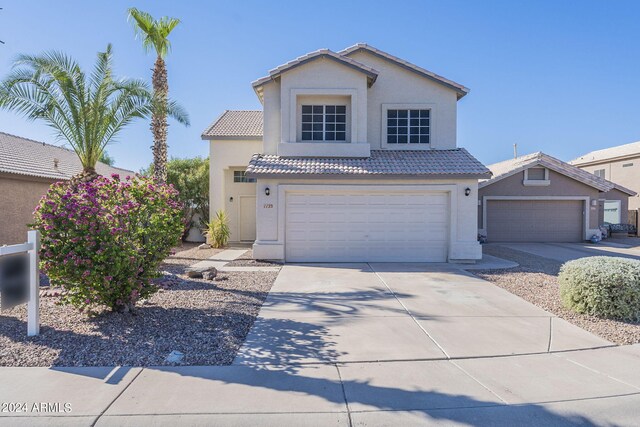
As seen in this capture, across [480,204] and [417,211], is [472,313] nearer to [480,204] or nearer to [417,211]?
[417,211]

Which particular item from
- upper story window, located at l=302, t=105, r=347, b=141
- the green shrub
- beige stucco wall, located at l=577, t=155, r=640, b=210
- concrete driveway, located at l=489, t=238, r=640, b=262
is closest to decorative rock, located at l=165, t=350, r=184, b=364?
the green shrub

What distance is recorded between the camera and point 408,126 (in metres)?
13.8

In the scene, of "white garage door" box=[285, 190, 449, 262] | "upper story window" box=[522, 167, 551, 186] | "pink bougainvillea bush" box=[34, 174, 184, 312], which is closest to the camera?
"pink bougainvillea bush" box=[34, 174, 184, 312]

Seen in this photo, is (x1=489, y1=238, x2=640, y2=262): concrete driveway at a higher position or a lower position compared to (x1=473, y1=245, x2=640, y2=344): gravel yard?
higher

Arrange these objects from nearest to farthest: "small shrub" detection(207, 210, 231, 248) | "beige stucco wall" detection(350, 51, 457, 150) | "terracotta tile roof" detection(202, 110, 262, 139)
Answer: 1. "beige stucco wall" detection(350, 51, 457, 150)
2. "small shrub" detection(207, 210, 231, 248)
3. "terracotta tile roof" detection(202, 110, 262, 139)

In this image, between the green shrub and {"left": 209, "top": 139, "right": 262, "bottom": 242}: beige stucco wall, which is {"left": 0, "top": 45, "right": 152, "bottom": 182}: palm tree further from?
the green shrub

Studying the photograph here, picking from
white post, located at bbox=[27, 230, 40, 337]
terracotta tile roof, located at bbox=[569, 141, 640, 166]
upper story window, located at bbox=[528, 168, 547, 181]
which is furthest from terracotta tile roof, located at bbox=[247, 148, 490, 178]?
terracotta tile roof, located at bbox=[569, 141, 640, 166]

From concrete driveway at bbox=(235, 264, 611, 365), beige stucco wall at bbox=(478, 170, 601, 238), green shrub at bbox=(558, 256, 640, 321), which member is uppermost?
beige stucco wall at bbox=(478, 170, 601, 238)

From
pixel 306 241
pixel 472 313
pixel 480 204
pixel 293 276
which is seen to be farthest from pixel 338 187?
pixel 480 204

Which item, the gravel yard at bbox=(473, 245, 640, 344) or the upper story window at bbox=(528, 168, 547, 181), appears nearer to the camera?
the gravel yard at bbox=(473, 245, 640, 344)

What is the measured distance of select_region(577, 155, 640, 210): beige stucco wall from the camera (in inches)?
996

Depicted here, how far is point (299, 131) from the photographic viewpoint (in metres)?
13.0

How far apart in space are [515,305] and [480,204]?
13088mm

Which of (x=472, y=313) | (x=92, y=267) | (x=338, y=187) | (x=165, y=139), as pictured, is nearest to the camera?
(x=92, y=267)
